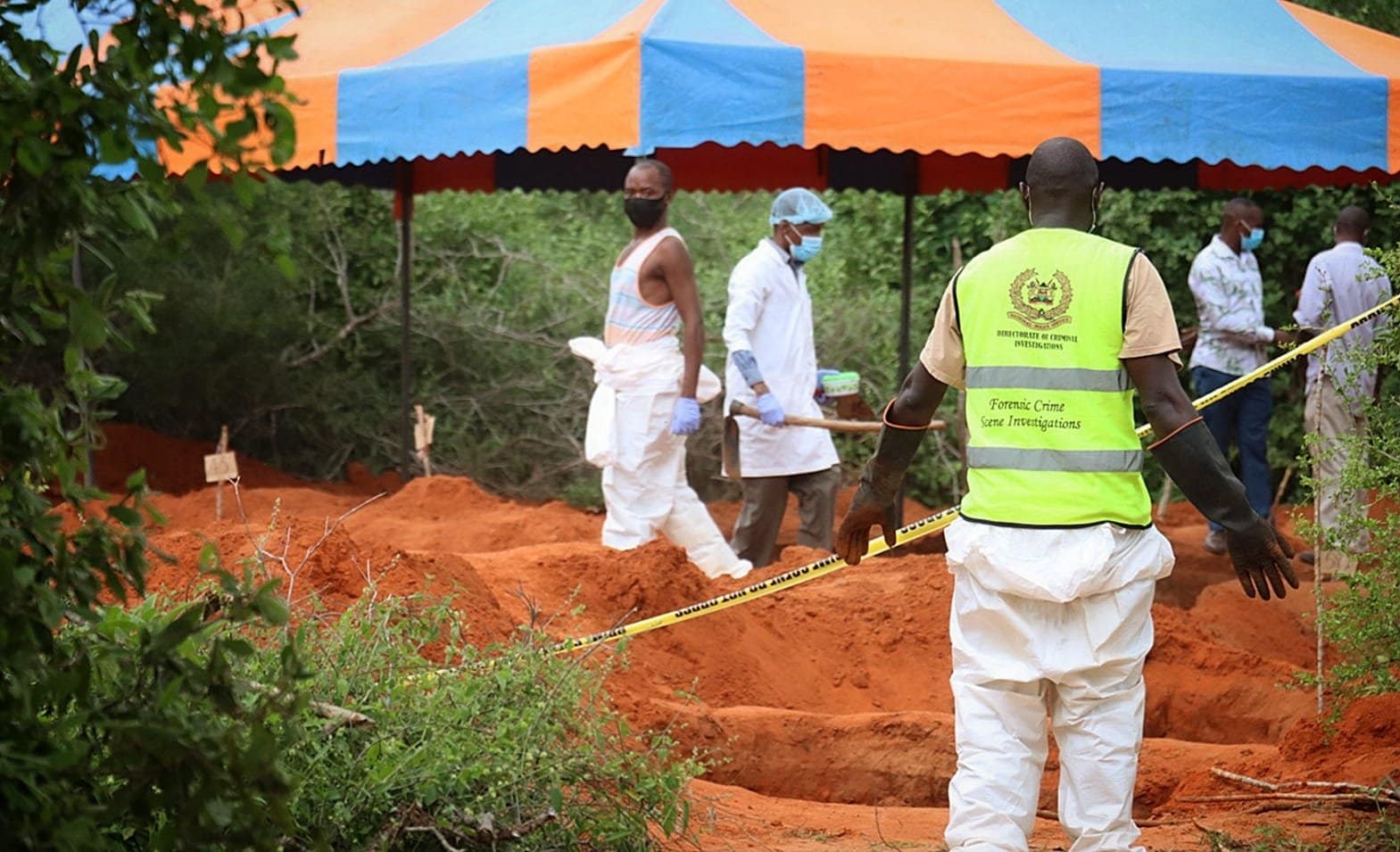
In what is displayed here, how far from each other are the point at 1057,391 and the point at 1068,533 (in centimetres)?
31

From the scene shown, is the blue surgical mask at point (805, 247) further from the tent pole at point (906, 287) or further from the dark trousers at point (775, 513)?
the tent pole at point (906, 287)

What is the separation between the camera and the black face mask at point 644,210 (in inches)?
317

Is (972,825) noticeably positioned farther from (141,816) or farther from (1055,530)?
(141,816)

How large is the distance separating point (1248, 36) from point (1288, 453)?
4.68m

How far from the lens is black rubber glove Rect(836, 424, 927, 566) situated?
433 cm

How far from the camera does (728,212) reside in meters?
16.1

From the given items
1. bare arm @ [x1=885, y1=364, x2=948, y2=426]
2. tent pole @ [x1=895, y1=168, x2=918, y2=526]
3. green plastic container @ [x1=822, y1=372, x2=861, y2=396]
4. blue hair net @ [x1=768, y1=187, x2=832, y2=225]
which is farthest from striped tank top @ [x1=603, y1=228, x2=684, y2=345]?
bare arm @ [x1=885, y1=364, x2=948, y2=426]

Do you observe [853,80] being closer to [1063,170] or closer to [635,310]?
[635,310]

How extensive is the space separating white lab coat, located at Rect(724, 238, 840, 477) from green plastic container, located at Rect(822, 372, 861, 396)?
0.93 ft

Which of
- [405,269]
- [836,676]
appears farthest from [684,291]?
[405,269]

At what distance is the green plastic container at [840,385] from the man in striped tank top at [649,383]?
1249 mm

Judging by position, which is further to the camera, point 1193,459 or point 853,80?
point 853,80

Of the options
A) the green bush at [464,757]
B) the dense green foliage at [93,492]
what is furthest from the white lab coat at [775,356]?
the dense green foliage at [93,492]

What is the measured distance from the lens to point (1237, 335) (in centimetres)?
1005
